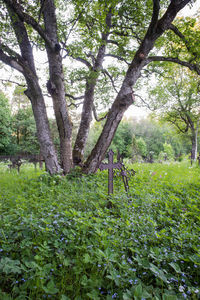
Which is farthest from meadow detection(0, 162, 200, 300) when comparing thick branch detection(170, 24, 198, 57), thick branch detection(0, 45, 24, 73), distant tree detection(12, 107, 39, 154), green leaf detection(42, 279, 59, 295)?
distant tree detection(12, 107, 39, 154)

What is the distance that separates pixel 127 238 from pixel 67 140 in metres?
4.14

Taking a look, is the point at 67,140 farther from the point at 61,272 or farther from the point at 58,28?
the point at 61,272

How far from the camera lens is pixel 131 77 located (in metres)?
5.14

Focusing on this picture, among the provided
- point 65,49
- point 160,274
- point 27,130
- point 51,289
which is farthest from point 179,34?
point 27,130

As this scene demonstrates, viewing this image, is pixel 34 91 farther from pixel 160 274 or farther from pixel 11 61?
pixel 160 274

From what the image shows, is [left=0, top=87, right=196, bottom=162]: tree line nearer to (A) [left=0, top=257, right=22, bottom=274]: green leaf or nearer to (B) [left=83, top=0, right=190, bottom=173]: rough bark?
(B) [left=83, top=0, right=190, bottom=173]: rough bark

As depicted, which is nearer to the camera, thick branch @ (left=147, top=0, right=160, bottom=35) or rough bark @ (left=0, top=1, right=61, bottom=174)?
thick branch @ (left=147, top=0, right=160, bottom=35)

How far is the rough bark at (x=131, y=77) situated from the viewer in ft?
15.0

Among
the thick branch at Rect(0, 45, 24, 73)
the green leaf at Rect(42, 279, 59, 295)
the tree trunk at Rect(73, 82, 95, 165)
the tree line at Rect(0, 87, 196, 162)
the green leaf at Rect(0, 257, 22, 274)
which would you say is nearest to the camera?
the green leaf at Rect(42, 279, 59, 295)

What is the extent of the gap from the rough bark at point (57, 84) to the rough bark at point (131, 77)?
88 cm

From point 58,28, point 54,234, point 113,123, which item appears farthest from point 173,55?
point 54,234

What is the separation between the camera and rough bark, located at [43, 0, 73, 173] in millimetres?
5320

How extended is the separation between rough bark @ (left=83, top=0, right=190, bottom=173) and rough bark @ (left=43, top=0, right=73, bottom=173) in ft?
2.89

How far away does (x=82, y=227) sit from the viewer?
7.30 feet
